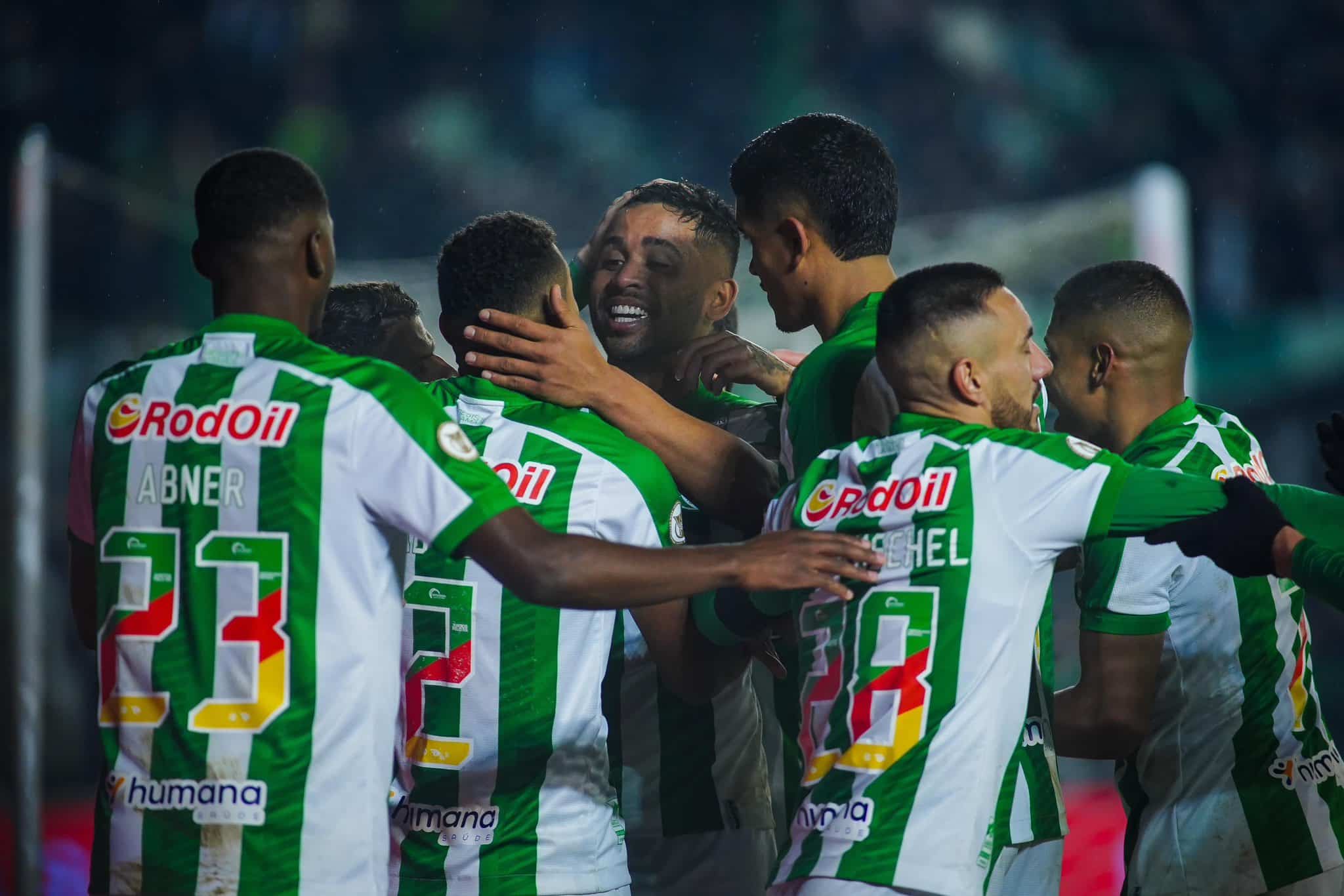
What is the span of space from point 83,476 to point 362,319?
149cm

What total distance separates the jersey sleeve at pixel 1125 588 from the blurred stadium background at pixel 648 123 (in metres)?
9.16

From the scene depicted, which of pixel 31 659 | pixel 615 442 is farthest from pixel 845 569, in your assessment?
pixel 31 659

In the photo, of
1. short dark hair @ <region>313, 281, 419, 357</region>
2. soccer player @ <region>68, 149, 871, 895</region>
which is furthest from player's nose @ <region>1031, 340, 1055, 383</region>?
short dark hair @ <region>313, 281, 419, 357</region>

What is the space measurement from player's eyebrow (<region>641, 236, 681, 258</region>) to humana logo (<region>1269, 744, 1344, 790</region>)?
6.50 ft

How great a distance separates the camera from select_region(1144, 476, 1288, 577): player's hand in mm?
2459

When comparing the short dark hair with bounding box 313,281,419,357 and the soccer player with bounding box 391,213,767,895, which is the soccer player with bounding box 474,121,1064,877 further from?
the short dark hair with bounding box 313,281,419,357

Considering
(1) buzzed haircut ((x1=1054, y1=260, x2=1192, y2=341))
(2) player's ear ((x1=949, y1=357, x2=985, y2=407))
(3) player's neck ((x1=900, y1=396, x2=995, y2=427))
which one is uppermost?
(1) buzzed haircut ((x1=1054, y1=260, x2=1192, y2=341))

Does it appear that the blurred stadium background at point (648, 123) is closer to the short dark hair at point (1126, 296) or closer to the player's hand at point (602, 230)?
the player's hand at point (602, 230)

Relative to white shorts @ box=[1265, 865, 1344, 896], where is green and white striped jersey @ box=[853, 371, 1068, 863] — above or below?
above

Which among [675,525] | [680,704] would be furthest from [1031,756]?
[680,704]

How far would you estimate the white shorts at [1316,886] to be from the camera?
3.03m

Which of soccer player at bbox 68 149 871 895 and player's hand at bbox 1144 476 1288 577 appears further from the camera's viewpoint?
player's hand at bbox 1144 476 1288 577

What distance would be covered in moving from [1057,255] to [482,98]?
31.9ft

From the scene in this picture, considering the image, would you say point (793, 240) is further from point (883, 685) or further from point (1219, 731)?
point (1219, 731)
